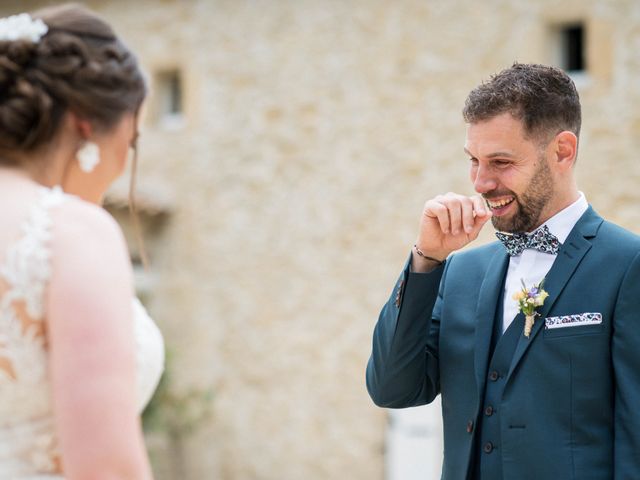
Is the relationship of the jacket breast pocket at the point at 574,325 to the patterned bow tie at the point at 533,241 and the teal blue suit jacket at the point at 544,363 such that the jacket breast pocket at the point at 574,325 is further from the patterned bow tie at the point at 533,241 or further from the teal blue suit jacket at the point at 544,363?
the patterned bow tie at the point at 533,241

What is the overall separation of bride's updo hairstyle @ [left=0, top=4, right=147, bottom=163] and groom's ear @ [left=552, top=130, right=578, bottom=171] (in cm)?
125

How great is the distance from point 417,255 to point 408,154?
6507 mm

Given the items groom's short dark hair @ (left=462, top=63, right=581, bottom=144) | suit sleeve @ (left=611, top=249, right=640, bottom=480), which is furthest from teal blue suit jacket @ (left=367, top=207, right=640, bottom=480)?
groom's short dark hair @ (left=462, top=63, right=581, bottom=144)

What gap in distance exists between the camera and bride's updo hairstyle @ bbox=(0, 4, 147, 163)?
163cm

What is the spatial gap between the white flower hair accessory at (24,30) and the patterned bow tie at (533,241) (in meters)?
1.36

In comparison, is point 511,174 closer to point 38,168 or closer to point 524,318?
point 524,318

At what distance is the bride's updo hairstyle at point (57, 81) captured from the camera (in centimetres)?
163

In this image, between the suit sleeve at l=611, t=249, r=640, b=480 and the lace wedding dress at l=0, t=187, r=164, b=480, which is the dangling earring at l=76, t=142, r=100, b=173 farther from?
the suit sleeve at l=611, t=249, r=640, b=480

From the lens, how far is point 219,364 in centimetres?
980

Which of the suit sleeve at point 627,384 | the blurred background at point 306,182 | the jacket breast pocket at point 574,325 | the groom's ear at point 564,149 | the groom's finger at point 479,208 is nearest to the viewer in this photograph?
the suit sleeve at point 627,384

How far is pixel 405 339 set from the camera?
2.51 m

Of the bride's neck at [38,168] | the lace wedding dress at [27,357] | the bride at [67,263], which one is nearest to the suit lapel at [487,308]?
the bride at [67,263]

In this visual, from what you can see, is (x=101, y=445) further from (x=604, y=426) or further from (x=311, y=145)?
(x=311, y=145)

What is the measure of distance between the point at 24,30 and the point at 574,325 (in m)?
1.43
